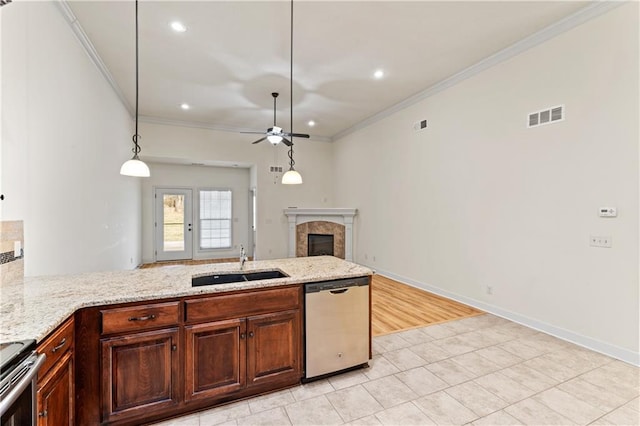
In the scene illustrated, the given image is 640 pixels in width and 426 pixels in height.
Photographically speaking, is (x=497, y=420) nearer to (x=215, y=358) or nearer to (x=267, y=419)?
(x=267, y=419)

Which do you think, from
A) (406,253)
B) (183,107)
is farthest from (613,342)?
(183,107)

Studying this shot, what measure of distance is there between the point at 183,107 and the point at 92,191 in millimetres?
2806

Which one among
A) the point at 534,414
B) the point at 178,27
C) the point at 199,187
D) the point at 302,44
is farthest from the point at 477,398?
the point at 199,187

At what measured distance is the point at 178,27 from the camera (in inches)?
128

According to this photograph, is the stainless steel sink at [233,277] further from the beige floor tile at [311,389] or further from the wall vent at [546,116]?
the wall vent at [546,116]

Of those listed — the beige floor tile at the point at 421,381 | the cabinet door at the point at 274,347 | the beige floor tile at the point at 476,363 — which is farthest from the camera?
the beige floor tile at the point at 476,363

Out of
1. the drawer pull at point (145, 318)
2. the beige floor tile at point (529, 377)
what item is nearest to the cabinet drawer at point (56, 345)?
the drawer pull at point (145, 318)

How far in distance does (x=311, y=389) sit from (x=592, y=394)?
7.28 ft

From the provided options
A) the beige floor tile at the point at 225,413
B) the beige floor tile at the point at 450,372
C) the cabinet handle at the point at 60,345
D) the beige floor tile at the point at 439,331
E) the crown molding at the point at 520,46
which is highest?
the crown molding at the point at 520,46

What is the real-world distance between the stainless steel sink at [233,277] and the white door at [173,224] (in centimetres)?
608

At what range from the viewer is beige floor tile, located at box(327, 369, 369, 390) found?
2414 mm

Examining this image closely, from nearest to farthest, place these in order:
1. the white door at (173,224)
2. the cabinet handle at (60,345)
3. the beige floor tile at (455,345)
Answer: the cabinet handle at (60,345), the beige floor tile at (455,345), the white door at (173,224)

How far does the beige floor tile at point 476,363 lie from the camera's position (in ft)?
8.58

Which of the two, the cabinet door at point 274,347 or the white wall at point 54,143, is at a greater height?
the white wall at point 54,143
